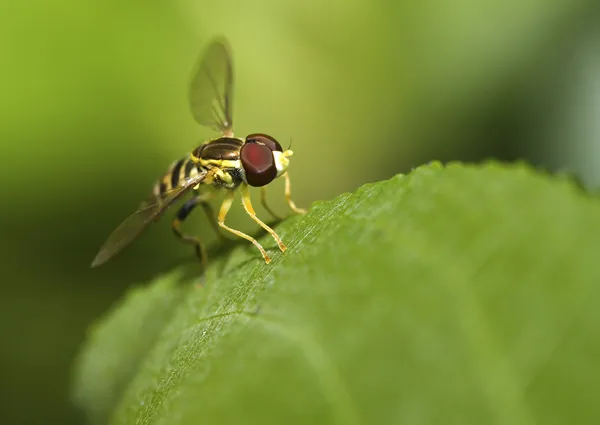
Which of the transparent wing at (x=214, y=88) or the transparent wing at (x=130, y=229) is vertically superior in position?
the transparent wing at (x=214, y=88)

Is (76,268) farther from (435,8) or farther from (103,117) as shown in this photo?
(435,8)

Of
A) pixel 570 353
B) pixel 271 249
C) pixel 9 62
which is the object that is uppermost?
pixel 9 62

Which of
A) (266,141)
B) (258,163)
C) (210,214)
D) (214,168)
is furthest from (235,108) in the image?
(258,163)

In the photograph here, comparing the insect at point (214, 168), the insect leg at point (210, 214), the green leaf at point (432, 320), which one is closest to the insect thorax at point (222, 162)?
the insect at point (214, 168)

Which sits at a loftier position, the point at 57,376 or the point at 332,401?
the point at 332,401

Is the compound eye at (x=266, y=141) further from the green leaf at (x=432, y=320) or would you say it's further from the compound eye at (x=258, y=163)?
the green leaf at (x=432, y=320)

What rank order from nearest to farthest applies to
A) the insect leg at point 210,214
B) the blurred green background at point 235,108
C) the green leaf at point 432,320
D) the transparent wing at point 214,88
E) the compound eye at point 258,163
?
the green leaf at point 432,320
the compound eye at point 258,163
the insect leg at point 210,214
the transparent wing at point 214,88
the blurred green background at point 235,108

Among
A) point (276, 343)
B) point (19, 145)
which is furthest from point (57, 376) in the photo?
point (276, 343)
